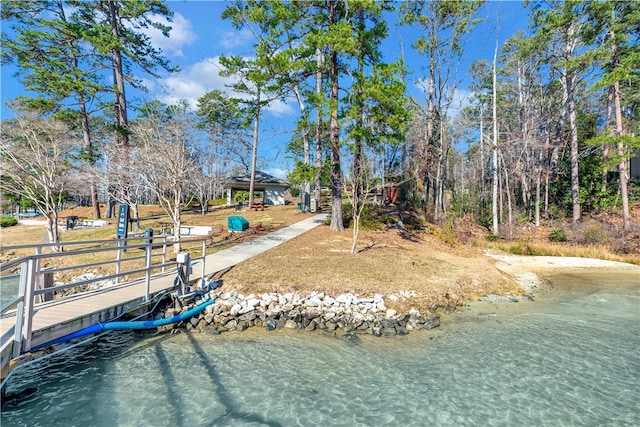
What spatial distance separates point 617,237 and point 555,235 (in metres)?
2.50

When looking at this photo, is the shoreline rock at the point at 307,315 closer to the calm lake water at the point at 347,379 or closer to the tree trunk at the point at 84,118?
the calm lake water at the point at 347,379

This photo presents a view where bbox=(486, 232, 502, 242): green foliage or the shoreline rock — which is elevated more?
bbox=(486, 232, 502, 242): green foliage

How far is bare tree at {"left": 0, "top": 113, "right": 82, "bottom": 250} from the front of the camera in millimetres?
11052

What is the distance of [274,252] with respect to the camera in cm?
1130

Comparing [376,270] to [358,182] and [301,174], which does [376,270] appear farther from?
[301,174]

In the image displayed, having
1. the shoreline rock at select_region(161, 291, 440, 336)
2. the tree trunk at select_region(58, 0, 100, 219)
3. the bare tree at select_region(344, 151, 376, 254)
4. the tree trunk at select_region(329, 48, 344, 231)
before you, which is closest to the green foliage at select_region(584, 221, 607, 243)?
the bare tree at select_region(344, 151, 376, 254)

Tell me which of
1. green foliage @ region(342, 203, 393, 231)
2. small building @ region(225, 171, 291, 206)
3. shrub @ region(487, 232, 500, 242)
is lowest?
shrub @ region(487, 232, 500, 242)

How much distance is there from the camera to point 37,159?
10.8 m

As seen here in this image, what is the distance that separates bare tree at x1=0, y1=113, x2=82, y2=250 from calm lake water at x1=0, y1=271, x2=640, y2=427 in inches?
324

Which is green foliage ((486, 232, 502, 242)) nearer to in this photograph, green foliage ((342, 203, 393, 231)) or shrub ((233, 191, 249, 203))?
green foliage ((342, 203, 393, 231))

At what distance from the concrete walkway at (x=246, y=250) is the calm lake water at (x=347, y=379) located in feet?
10.7

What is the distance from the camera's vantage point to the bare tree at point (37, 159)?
11.1 metres

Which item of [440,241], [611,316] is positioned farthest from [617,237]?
[611,316]

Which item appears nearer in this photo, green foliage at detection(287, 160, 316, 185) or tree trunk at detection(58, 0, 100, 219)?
green foliage at detection(287, 160, 316, 185)
